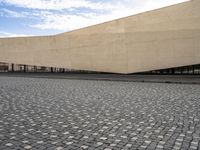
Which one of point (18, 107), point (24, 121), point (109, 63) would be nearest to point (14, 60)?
point (109, 63)

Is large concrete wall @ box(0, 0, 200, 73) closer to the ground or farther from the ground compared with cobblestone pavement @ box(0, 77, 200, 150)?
farther from the ground

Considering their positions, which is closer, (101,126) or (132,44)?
(101,126)

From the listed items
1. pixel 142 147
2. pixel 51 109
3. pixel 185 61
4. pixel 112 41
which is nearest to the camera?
pixel 142 147

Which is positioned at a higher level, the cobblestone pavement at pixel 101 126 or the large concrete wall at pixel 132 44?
the large concrete wall at pixel 132 44

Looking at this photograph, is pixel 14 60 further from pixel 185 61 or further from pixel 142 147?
pixel 142 147

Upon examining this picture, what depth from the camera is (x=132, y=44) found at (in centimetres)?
2556

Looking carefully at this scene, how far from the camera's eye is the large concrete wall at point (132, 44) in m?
23.8

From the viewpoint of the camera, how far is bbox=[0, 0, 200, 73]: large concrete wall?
23828 millimetres

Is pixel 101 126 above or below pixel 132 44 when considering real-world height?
below

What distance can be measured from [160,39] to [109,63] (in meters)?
5.27

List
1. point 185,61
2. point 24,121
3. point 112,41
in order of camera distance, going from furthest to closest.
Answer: point 112,41
point 185,61
point 24,121

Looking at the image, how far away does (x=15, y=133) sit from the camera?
550 cm

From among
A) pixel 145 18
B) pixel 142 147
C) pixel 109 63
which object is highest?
pixel 145 18

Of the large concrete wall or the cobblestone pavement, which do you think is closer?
the cobblestone pavement
